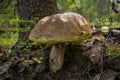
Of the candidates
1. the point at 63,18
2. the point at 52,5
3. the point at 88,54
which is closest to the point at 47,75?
the point at 88,54

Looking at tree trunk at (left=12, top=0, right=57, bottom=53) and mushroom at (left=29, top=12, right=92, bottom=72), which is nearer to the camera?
mushroom at (left=29, top=12, right=92, bottom=72)

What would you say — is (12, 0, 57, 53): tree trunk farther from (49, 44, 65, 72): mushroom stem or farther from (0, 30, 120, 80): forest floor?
(49, 44, 65, 72): mushroom stem

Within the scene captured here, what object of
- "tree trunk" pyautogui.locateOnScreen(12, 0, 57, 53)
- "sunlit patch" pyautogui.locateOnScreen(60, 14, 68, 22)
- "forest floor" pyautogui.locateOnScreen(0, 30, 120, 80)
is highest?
"sunlit patch" pyautogui.locateOnScreen(60, 14, 68, 22)

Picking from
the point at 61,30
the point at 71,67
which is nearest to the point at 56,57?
the point at 71,67

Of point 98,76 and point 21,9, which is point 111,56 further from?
point 21,9

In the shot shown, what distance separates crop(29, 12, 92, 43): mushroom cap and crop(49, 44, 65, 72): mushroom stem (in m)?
0.33

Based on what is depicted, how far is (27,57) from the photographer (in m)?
3.83

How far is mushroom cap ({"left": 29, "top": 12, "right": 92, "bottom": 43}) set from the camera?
120 inches

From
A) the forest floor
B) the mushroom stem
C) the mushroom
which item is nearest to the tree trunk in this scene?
the forest floor

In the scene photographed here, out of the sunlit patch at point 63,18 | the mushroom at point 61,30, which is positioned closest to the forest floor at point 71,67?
the mushroom at point 61,30

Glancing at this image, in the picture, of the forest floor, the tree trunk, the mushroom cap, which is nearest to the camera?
the mushroom cap

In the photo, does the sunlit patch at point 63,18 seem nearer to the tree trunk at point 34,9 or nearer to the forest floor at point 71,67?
the forest floor at point 71,67

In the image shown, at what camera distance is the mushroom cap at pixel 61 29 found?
10.0 ft

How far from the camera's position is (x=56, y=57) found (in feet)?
11.3
